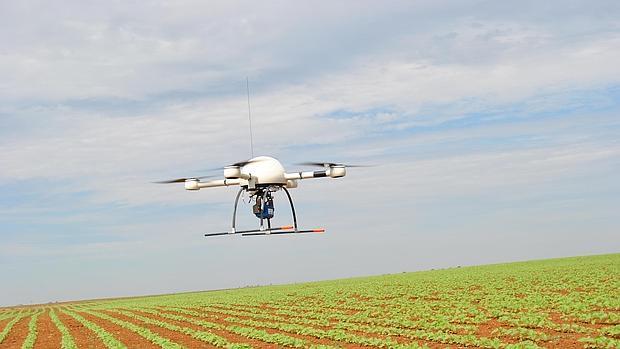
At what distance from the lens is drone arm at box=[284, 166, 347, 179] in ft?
89.7

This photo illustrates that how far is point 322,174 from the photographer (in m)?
27.8

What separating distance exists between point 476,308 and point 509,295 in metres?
6.66

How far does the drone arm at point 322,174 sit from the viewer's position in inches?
1077

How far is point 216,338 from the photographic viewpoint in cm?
2598

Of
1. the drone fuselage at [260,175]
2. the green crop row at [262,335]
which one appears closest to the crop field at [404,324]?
the green crop row at [262,335]

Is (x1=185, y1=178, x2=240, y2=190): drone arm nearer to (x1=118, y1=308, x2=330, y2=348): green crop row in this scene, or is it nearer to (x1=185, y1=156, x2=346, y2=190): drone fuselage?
(x1=185, y1=156, x2=346, y2=190): drone fuselage

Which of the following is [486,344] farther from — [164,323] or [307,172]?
[164,323]

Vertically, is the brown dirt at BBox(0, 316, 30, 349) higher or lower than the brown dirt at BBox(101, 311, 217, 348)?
higher

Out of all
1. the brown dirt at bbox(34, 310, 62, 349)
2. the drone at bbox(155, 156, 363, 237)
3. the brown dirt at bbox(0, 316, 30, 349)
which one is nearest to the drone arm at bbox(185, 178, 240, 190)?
the drone at bbox(155, 156, 363, 237)

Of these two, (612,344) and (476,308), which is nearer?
(612,344)

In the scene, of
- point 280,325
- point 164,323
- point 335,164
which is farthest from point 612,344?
point 164,323

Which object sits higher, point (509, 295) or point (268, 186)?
point (268, 186)

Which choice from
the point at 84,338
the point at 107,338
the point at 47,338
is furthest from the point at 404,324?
the point at 47,338

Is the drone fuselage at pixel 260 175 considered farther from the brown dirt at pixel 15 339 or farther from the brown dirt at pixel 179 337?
the brown dirt at pixel 15 339
